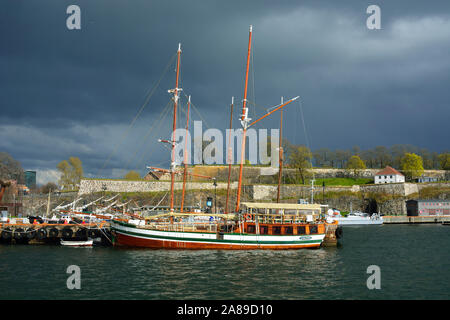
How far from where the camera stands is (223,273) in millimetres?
24891

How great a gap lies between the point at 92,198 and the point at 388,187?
76336 mm

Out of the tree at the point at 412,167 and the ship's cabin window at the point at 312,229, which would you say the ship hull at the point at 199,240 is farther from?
the tree at the point at 412,167

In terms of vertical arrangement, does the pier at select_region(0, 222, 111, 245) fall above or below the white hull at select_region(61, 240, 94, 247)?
above

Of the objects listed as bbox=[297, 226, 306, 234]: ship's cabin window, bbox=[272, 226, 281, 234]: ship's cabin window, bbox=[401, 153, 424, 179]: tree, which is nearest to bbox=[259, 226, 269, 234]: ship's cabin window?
bbox=[272, 226, 281, 234]: ship's cabin window

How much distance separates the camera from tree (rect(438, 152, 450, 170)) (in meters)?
124

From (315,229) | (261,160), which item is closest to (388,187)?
(261,160)

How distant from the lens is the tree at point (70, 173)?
123650 mm

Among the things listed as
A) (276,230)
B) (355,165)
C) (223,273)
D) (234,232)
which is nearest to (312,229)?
(276,230)

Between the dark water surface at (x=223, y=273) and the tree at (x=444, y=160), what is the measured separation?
103 metres

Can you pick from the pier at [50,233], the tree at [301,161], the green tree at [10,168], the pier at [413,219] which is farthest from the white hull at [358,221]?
the green tree at [10,168]

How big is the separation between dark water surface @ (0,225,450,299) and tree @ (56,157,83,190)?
92.9m

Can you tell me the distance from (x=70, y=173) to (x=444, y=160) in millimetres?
135692

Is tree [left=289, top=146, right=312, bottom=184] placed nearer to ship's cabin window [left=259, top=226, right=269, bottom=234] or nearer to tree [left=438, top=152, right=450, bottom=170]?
tree [left=438, top=152, right=450, bottom=170]
